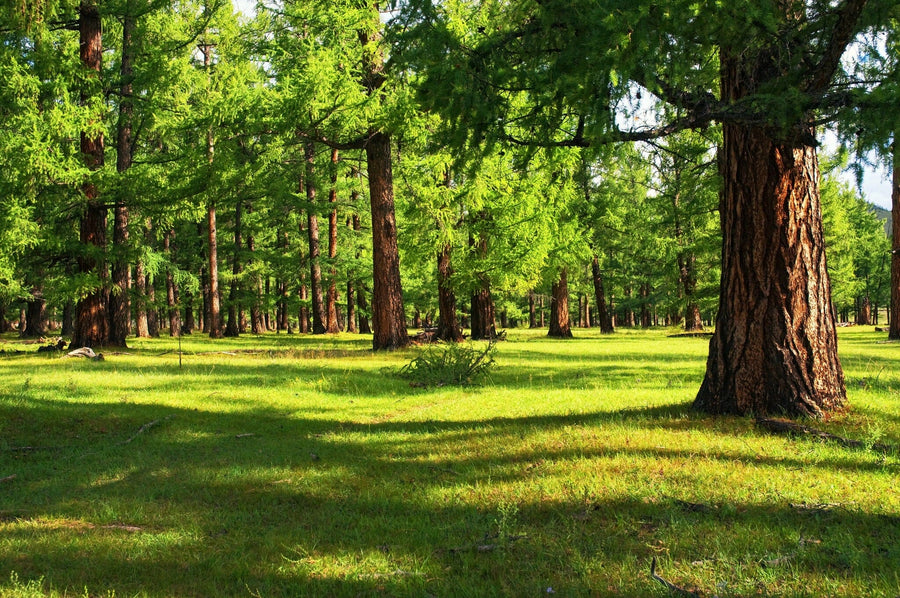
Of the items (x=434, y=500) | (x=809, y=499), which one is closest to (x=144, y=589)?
(x=434, y=500)

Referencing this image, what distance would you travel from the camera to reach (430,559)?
3.37 meters

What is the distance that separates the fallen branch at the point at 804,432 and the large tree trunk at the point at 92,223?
50.7ft

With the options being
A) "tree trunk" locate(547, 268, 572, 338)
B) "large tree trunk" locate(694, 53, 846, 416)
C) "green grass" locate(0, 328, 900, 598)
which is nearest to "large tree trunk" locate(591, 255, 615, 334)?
"tree trunk" locate(547, 268, 572, 338)

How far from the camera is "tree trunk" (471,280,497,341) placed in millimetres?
24016

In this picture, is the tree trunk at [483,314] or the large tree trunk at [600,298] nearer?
the tree trunk at [483,314]

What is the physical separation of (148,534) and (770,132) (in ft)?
19.9

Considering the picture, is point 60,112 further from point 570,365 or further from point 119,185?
point 570,365

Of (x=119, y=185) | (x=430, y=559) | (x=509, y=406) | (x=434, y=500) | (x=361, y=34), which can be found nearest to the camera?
A: (x=430, y=559)

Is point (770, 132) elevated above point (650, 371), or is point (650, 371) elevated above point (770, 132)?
point (770, 132)

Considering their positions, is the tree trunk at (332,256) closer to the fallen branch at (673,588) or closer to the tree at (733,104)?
the tree at (733,104)

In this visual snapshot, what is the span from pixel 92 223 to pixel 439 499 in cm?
1575

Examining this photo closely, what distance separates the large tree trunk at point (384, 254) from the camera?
17109 millimetres

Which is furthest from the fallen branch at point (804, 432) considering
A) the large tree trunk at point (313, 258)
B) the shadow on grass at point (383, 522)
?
the large tree trunk at point (313, 258)

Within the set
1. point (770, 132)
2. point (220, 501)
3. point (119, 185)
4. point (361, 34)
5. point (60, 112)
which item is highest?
point (361, 34)
